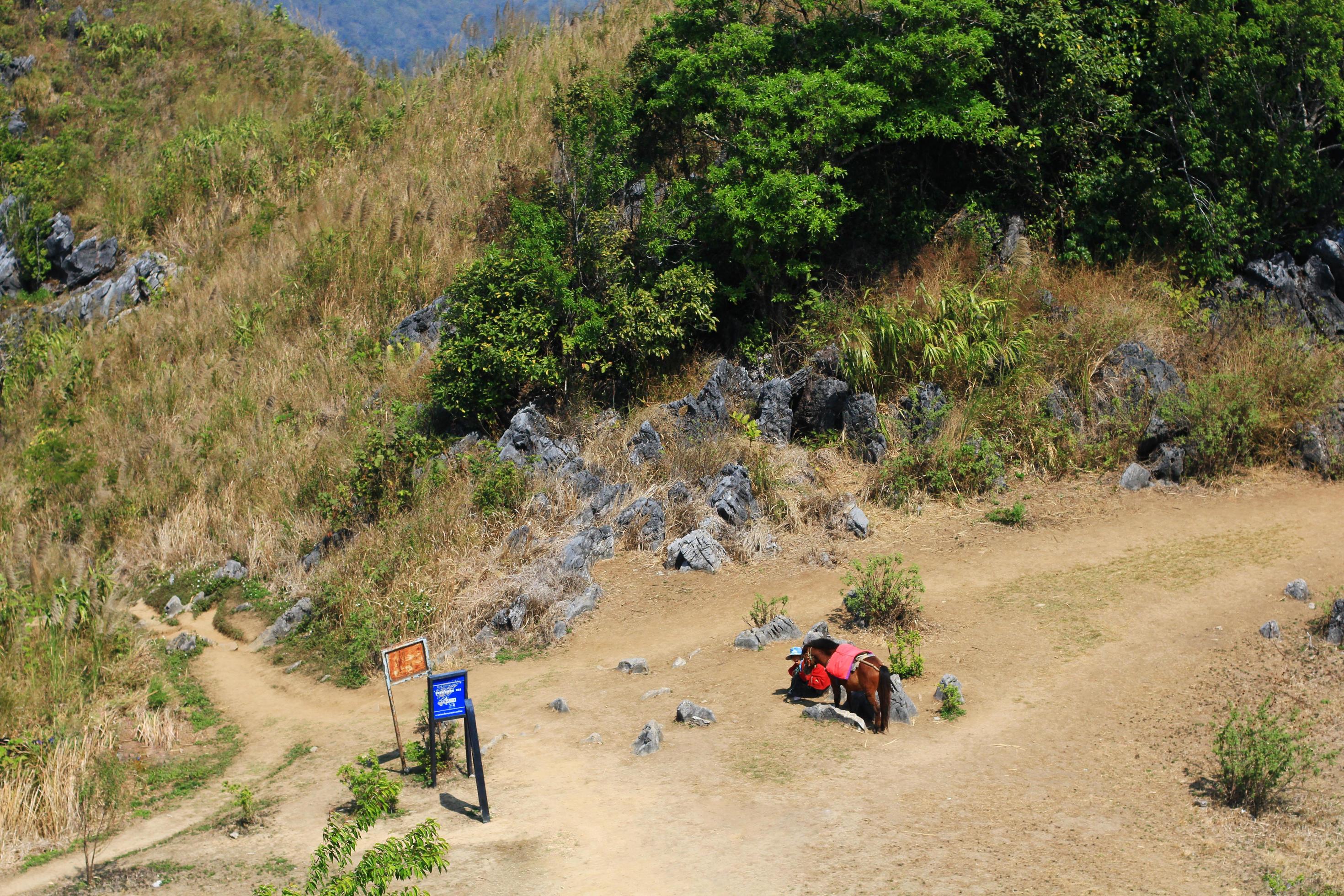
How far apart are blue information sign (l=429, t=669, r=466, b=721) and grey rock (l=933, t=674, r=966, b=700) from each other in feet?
12.2

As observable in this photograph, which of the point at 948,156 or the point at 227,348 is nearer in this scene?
the point at 948,156

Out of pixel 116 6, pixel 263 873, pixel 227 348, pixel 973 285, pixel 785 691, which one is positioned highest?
pixel 116 6

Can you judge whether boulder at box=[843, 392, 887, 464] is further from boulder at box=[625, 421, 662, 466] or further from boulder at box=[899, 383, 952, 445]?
boulder at box=[625, 421, 662, 466]

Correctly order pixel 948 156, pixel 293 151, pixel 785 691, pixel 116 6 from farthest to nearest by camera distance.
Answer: pixel 116 6
pixel 293 151
pixel 948 156
pixel 785 691

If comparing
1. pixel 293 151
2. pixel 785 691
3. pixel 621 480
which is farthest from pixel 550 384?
pixel 293 151

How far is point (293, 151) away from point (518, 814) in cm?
1917


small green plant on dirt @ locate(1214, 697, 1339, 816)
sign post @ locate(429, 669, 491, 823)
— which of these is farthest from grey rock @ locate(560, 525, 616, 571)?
small green plant on dirt @ locate(1214, 697, 1339, 816)

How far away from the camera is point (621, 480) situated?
12828 millimetres

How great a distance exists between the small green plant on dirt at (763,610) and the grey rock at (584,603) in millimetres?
1659

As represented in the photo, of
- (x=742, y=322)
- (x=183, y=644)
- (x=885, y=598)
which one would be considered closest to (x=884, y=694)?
(x=885, y=598)

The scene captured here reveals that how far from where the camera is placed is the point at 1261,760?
20.4ft

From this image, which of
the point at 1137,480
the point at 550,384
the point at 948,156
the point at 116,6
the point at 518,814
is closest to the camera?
the point at 518,814

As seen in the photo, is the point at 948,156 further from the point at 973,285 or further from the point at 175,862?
the point at 175,862

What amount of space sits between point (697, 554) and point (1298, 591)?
578 centimetres
